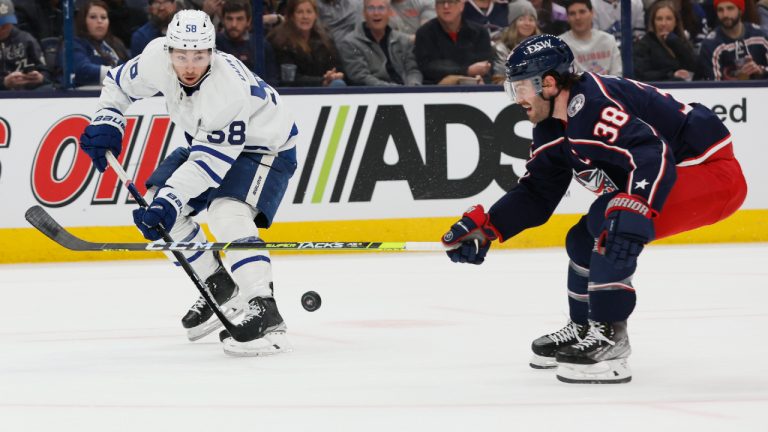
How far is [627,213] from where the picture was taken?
3.29 meters

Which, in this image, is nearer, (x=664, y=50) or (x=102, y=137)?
(x=102, y=137)

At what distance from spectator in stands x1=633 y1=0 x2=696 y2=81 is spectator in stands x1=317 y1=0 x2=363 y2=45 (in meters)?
1.77

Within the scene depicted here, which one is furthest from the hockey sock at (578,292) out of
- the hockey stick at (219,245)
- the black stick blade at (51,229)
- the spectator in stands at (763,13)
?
the spectator in stands at (763,13)

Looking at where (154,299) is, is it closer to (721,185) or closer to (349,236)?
(349,236)

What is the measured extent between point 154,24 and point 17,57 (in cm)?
76

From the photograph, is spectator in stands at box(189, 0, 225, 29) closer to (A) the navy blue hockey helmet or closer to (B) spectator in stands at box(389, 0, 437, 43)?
(B) spectator in stands at box(389, 0, 437, 43)

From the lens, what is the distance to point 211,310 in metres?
4.63

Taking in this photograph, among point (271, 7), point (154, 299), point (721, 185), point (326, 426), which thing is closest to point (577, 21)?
point (271, 7)

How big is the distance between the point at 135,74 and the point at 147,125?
2.85m

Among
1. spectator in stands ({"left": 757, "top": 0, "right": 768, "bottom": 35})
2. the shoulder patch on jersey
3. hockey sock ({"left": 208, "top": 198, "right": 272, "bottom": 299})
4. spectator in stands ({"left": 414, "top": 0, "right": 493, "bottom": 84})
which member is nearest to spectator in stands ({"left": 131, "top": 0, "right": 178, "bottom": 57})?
spectator in stands ({"left": 414, "top": 0, "right": 493, "bottom": 84})

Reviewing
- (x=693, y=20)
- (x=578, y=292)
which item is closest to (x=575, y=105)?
(x=578, y=292)

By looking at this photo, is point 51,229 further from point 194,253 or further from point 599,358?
point 599,358

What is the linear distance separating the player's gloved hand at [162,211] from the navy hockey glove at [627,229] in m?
1.47

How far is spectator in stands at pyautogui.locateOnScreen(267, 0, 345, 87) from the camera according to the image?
772 centimetres
